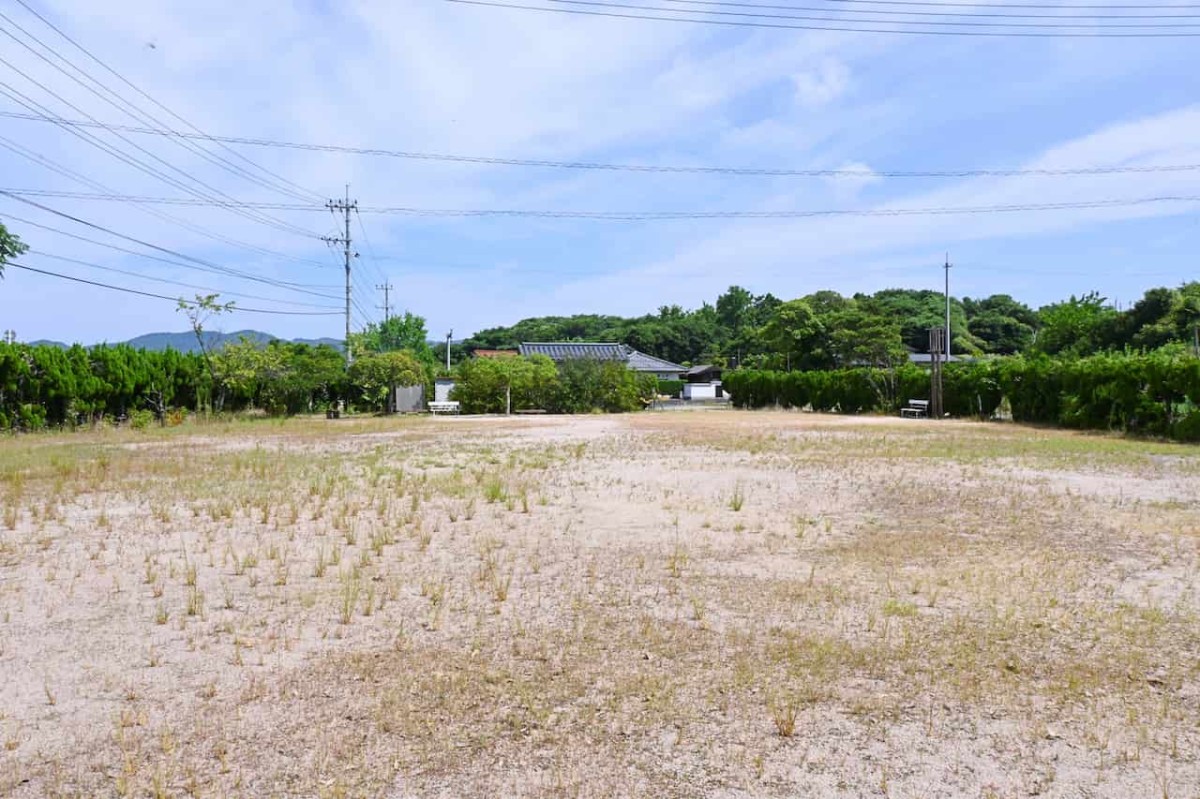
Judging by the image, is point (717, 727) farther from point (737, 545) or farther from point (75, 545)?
point (75, 545)

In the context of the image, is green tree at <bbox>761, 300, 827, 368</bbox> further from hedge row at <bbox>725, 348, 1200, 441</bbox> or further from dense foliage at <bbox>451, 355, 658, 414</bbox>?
dense foliage at <bbox>451, 355, 658, 414</bbox>

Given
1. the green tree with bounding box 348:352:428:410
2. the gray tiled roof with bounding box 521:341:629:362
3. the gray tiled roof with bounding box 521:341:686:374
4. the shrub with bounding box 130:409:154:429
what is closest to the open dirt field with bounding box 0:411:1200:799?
the shrub with bounding box 130:409:154:429

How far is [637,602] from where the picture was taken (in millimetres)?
4418

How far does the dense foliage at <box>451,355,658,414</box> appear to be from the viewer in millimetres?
29594

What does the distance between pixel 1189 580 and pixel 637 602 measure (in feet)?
11.3

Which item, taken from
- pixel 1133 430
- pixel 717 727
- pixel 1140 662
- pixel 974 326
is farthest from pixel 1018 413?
pixel 974 326

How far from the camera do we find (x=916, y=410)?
24.6m

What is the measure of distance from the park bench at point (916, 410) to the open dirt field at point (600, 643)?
1659 cm

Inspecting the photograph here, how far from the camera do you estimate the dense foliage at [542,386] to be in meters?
29.6

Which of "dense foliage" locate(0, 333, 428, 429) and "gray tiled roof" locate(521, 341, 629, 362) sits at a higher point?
"gray tiled roof" locate(521, 341, 629, 362)

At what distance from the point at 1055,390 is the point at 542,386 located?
1743 cm

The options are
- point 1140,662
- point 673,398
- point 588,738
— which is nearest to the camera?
point 588,738

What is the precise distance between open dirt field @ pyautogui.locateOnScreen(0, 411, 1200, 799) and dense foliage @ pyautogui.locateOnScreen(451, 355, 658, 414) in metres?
21.3

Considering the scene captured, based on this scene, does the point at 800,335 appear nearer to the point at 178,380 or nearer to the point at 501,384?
the point at 501,384
